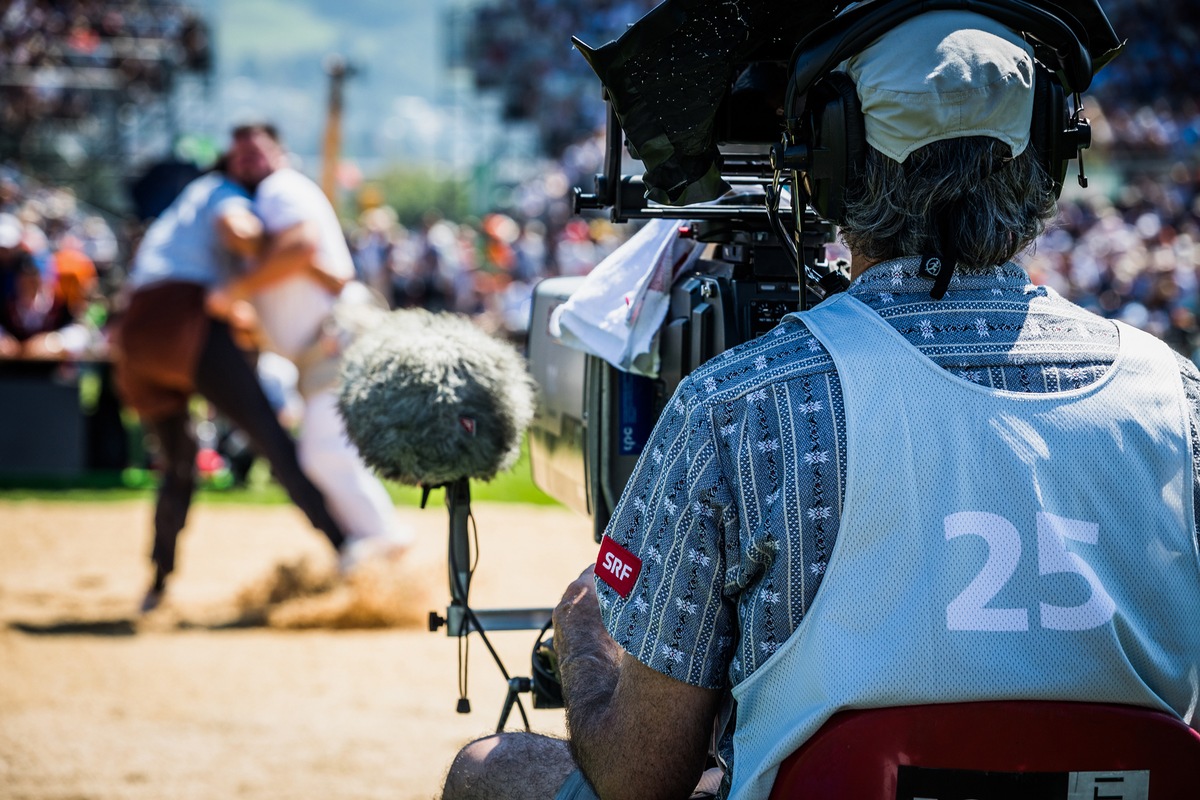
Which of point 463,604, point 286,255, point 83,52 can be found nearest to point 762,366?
point 463,604

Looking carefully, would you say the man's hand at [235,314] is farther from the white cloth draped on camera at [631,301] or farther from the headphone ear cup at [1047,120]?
the headphone ear cup at [1047,120]

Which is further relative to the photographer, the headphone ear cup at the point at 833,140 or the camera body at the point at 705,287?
the camera body at the point at 705,287

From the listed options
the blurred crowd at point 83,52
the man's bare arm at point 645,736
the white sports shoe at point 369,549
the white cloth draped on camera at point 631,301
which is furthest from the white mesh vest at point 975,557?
the blurred crowd at point 83,52

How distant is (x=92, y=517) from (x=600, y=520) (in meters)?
7.00

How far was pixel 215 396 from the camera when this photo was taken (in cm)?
605

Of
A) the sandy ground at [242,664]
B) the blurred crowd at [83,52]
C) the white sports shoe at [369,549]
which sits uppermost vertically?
the blurred crowd at [83,52]

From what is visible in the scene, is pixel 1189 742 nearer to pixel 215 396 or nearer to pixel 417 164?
pixel 215 396

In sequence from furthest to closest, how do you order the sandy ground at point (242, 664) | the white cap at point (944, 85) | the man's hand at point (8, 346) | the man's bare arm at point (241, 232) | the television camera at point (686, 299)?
1. the man's hand at point (8, 346)
2. the man's bare arm at point (241, 232)
3. the sandy ground at point (242, 664)
4. the television camera at point (686, 299)
5. the white cap at point (944, 85)

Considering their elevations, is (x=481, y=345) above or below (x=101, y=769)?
above

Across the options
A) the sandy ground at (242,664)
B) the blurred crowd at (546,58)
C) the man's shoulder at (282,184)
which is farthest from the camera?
the blurred crowd at (546,58)

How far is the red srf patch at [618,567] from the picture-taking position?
1.58 metres

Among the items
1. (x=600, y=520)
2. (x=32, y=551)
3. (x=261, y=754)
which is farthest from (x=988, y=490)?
(x=32, y=551)

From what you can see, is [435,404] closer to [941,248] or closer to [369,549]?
[941,248]

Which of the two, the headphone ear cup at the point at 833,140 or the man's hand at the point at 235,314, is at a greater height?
the headphone ear cup at the point at 833,140
